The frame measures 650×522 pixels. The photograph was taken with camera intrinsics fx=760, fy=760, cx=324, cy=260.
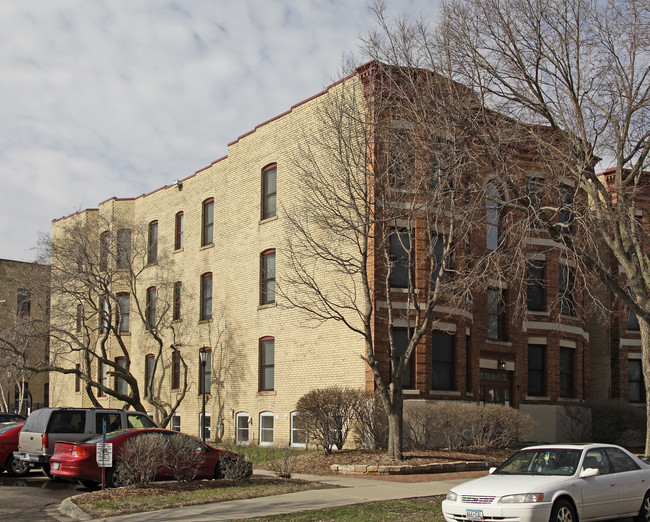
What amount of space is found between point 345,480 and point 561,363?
55.7 feet

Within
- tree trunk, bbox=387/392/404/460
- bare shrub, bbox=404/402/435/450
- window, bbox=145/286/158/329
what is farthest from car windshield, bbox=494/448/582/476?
window, bbox=145/286/158/329

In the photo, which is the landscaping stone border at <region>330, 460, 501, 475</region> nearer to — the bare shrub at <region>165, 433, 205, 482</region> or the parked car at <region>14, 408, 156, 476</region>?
the bare shrub at <region>165, 433, 205, 482</region>

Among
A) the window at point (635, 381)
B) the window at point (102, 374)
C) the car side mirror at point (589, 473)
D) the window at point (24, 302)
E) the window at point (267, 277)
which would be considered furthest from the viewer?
the window at point (102, 374)

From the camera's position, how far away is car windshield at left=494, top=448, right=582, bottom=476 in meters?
11.5

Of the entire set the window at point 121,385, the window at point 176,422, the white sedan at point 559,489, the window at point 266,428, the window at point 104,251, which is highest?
the window at point 104,251

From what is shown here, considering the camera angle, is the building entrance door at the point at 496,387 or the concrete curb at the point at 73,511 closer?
the concrete curb at the point at 73,511

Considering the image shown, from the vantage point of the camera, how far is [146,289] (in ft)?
125

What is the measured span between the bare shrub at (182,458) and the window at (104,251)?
18.2m

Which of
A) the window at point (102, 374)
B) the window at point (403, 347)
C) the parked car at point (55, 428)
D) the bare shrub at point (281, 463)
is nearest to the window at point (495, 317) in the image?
the window at point (403, 347)

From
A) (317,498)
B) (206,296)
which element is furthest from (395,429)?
(206,296)

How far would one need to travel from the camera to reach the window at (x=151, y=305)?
3722 cm

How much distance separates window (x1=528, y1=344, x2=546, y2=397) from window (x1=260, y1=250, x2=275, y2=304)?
10.7 metres

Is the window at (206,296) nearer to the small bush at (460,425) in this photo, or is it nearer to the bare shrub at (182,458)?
the small bush at (460,425)

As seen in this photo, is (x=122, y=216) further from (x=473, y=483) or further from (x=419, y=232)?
(x=473, y=483)
